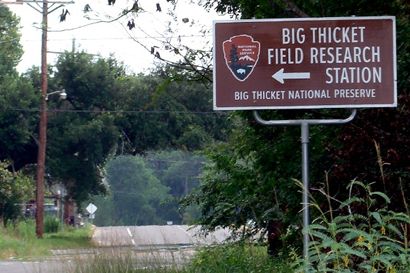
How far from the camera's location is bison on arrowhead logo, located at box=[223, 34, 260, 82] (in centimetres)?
964

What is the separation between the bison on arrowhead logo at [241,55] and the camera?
9641 mm

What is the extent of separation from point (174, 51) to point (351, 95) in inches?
186

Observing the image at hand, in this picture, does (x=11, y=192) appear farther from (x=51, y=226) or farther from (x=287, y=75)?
(x=287, y=75)

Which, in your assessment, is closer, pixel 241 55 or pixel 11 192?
pixel 241 55

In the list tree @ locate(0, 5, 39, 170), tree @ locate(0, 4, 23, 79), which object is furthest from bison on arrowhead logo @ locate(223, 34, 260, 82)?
tree @ locate(0, 4, 23, 79)

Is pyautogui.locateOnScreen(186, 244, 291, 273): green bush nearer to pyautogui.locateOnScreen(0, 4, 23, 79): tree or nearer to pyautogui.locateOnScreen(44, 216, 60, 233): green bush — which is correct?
pyautogui.locateOnScreen(44, 216, 60, 233): green bush

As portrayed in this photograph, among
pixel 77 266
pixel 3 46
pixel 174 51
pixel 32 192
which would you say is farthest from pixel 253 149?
pixel 3 46

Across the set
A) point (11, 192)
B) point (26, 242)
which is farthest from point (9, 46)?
point (26, 242)

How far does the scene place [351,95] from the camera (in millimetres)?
9625

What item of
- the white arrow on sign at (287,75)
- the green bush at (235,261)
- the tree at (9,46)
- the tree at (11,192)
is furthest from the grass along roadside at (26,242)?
the white arrow on sign at (287,75)

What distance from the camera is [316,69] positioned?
31.6 feet

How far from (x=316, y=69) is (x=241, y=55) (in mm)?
695

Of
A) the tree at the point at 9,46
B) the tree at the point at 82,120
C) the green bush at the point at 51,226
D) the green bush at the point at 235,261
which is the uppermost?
the tree at the point at 9,46

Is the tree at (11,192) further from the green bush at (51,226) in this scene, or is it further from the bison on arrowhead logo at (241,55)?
the bison on arrowhead logo at (241,55)
